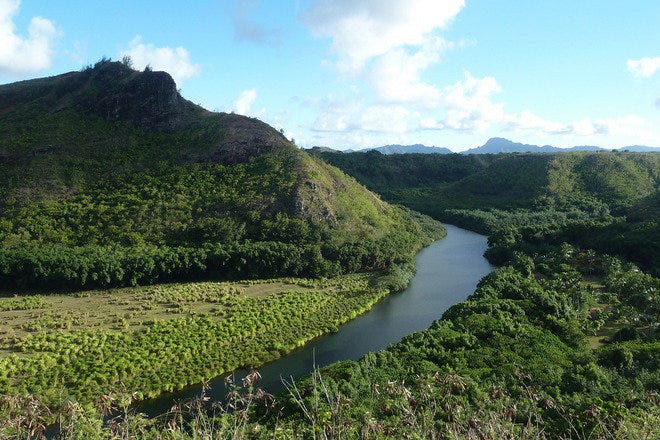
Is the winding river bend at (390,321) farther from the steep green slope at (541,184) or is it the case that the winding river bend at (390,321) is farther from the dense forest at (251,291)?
the steep green slope at (541,184)

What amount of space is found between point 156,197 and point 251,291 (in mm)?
28142

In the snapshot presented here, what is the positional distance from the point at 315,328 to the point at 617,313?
108ft

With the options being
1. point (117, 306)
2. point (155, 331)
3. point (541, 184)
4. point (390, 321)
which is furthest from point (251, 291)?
point (541, 184)

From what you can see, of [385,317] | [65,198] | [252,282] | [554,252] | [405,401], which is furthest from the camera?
[554,252]

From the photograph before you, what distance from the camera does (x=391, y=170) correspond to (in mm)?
184625

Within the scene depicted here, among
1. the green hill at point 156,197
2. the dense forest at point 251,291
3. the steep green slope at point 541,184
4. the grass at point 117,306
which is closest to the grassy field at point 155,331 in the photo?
the grass at point 117,306

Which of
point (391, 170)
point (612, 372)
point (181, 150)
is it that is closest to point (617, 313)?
point (612, 372)

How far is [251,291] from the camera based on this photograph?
52.8 meters

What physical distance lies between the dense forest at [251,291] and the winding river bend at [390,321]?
1.54 metres

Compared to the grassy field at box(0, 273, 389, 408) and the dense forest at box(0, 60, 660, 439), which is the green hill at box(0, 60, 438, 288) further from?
the grassy field at box(0, 273, 389, 408)

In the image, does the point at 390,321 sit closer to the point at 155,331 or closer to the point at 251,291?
the point at 251,291

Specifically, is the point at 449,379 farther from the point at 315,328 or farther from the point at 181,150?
the point at 181,150

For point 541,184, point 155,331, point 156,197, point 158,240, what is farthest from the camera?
point 541,184

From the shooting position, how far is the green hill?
181ft
